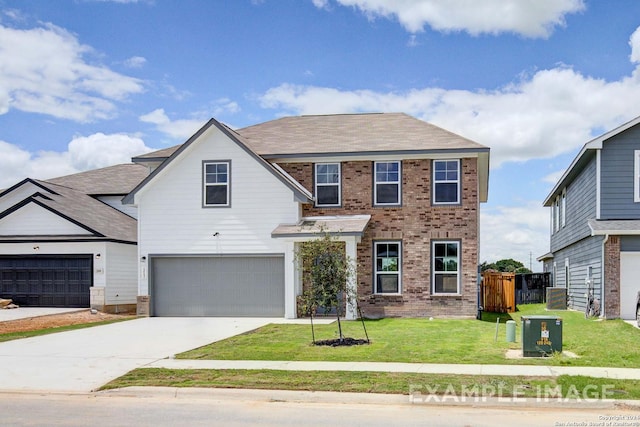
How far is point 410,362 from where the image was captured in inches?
510

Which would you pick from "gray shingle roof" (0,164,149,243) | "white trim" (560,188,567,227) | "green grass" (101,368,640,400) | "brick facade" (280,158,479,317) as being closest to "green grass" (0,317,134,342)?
"gray shingle roof" (0,164,149,243)

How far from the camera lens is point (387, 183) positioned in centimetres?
2384

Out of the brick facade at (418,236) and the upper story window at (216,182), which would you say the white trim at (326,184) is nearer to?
the brick facade at (418,236)

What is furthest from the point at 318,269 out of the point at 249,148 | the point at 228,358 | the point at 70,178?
the point at 70,178

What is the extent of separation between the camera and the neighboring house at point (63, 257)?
1031 inches

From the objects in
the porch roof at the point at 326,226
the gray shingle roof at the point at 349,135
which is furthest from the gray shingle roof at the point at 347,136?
the porch roof at the point at 326,226

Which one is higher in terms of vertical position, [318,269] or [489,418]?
[318,269]

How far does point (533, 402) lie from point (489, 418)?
1.03 m

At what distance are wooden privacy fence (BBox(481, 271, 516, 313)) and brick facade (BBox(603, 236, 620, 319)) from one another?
7.16m

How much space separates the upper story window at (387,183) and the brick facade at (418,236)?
20 cm

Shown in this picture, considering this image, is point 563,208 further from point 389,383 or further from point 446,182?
point 389,383

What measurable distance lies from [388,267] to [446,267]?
6.44 feet

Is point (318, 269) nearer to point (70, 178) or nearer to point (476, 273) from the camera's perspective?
point (476, 273)

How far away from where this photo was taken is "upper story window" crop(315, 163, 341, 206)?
2420cm
